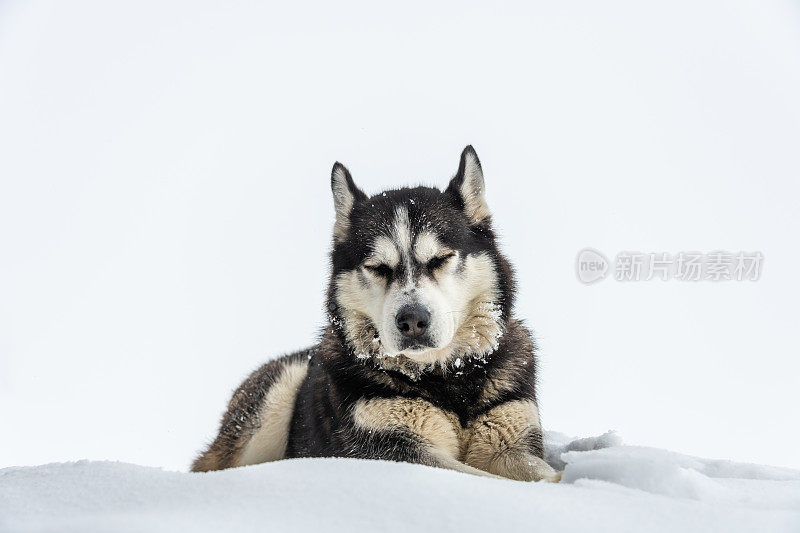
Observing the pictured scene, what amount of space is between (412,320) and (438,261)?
59 centimetres

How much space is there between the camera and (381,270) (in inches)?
182

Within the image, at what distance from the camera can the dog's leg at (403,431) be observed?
4176mm

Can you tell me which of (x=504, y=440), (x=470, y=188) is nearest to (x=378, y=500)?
(x=504, y=440)

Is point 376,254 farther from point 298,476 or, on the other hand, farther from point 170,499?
point 170,499

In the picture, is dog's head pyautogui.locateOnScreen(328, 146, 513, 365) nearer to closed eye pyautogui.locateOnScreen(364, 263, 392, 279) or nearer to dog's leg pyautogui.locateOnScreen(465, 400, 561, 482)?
closed eye pyautogui.locateOnScreen(364, 263, 392, 279)

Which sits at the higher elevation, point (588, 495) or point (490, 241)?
point (490, 241)

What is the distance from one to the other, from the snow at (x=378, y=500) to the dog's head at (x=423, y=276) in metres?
1.20

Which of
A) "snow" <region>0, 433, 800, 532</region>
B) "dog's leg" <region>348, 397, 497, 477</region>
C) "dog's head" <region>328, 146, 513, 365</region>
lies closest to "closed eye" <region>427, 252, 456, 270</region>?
"dog's head" <region>328, 146, 513, 365</region>

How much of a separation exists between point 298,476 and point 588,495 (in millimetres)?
1313

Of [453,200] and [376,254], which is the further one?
[453,200]

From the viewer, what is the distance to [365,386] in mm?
4582

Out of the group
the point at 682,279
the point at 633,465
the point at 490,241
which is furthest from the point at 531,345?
the point at 682,279

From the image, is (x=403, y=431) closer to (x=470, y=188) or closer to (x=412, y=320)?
(x=412, y=320)

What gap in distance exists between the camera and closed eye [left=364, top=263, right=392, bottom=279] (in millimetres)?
4570
